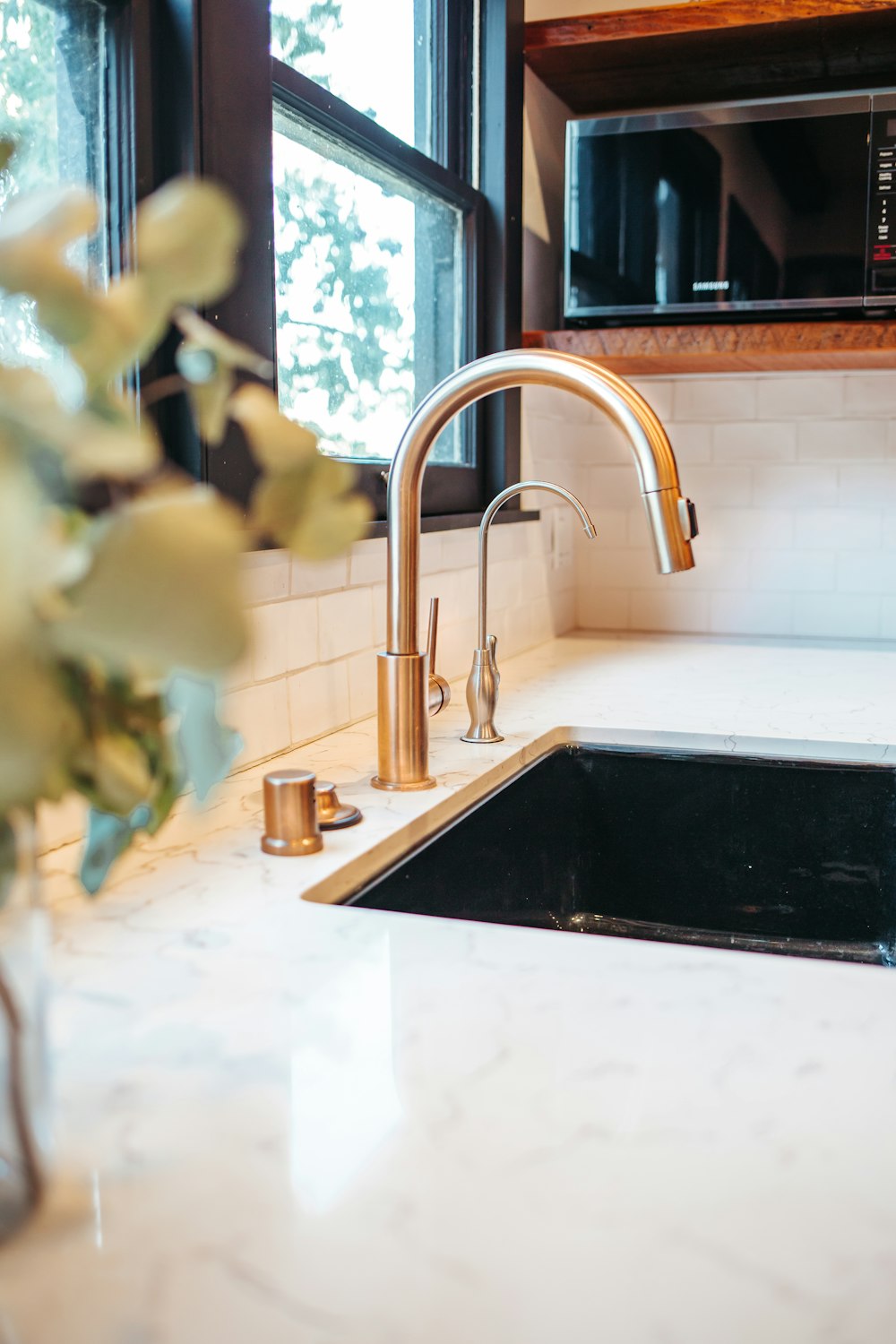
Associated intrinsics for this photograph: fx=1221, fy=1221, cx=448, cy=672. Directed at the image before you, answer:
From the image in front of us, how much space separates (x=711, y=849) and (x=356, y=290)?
2.67ft

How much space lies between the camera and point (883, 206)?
1.80 metres

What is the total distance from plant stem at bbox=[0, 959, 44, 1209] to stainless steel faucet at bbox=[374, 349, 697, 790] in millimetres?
667

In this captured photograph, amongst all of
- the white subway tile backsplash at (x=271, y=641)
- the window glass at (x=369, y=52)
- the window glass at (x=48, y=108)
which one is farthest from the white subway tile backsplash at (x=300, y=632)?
the window glass at (x=369, y=52)

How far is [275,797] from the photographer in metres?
0.93

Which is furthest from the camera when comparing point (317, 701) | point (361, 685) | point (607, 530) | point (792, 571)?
point (607, 530)

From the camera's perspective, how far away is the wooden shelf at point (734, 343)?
182 cm

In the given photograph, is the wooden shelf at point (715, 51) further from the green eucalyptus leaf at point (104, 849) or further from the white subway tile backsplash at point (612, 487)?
the green eucalyptus leaf at point (104, 849)

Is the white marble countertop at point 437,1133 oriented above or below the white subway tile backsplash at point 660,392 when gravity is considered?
below

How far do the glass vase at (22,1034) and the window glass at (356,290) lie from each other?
0.97 metres

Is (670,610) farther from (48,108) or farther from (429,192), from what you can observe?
(48,108)

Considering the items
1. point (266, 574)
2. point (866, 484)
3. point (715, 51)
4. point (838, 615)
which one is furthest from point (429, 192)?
point (838, 615)

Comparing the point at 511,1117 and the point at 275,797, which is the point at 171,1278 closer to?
the point at 511,1117

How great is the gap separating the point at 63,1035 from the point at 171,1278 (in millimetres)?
216

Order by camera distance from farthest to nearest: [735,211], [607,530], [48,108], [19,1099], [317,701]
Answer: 1. [607,530]
2. [735,211]
3. [317,701]
4. [48,108]
5. [19,1099]
